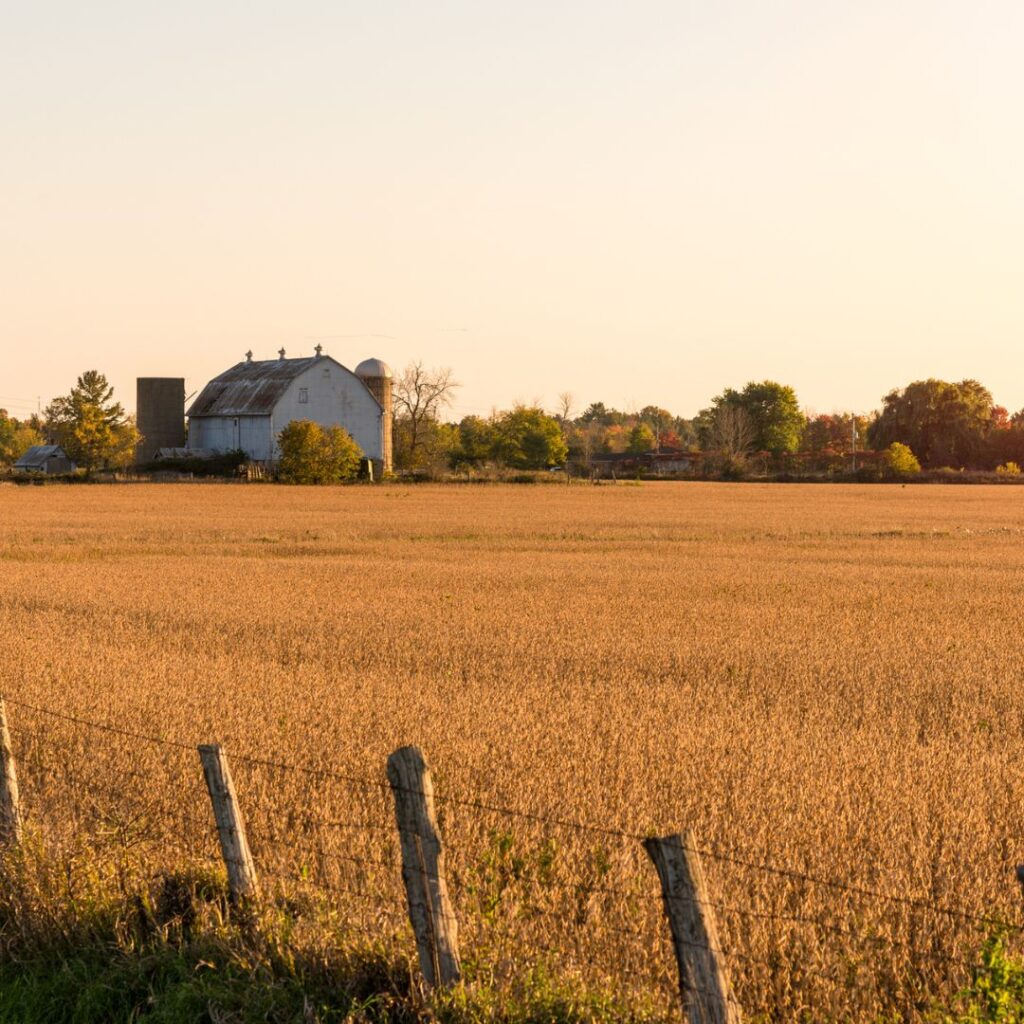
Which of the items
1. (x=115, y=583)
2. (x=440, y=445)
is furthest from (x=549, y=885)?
(x=440, y=445)

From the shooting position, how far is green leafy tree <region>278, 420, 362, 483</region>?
86.1m

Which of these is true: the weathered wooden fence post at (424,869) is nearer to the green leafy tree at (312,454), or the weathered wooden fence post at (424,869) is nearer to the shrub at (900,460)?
the green leafy tree at (312,454)

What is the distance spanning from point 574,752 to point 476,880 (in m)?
3.35

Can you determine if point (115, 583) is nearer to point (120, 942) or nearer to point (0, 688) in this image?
point (0, 688)

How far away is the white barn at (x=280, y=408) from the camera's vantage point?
3585 inches

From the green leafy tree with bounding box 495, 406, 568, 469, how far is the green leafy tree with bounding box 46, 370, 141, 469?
35.3 metres

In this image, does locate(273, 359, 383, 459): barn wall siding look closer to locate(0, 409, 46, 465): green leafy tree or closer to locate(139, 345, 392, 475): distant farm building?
locate(139, 345, 392, 475): distant farm building

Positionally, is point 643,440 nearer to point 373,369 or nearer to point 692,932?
point 373,369

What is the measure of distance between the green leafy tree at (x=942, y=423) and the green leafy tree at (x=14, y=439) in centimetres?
9546

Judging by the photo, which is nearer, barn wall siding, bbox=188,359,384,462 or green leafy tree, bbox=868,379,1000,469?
barn wall siding, bbox=188,359,384,462

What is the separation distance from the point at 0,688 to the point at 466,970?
8.73m

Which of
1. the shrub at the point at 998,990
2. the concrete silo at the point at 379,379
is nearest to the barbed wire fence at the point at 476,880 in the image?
the shrub at the point at 998,990

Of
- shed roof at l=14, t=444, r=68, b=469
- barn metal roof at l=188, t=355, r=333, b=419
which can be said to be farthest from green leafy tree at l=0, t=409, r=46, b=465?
barn metal roof at l=188, t=355, r=333, b=419

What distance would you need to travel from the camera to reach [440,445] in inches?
4614
